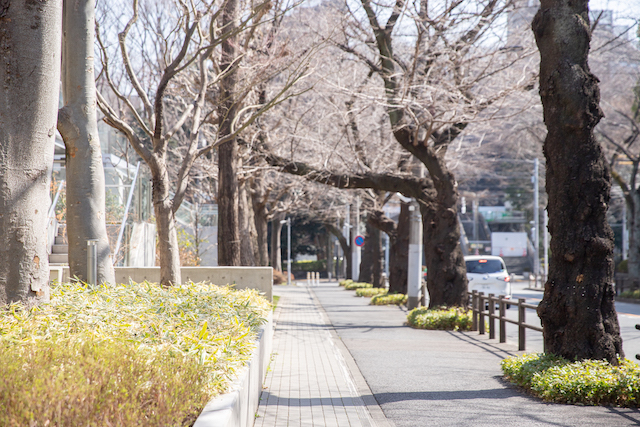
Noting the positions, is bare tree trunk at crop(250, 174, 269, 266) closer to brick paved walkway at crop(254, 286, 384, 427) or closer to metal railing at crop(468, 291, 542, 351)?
metal railing at crop(468, 291, 542, 351)

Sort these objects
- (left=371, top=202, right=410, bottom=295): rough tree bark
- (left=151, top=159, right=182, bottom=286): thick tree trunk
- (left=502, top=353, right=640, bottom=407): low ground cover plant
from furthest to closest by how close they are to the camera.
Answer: (left=371, top=202, right=410, bottom=295): rough tree bark < (left=151, top=159, right=182, bottom=286): thick tree trunk < (left=502, top=353, right=640, bottom=407): low ground cover plant

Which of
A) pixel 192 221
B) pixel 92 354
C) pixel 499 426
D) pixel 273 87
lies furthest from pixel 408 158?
pixel 92 354

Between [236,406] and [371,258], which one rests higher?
[371,258]

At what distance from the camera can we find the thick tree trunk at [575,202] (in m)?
7.43

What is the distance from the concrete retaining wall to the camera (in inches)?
526

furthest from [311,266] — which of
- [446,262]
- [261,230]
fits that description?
[446,262]

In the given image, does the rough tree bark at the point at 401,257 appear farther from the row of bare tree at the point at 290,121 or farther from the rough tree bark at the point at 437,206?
the rough tree bark at the point at 437,206

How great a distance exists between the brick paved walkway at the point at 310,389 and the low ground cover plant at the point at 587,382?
6.42ft

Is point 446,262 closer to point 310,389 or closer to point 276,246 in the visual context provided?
point 310,389

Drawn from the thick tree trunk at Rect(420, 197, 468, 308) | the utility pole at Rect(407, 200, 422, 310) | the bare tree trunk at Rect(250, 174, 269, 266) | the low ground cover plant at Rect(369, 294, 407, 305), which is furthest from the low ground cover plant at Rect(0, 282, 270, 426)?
the bare tree trunk at Rect(250, 174, 269, 266)

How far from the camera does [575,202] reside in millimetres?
7621

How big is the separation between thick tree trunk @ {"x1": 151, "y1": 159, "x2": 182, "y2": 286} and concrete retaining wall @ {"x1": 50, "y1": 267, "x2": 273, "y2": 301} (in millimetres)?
3251

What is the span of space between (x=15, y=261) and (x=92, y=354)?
2.15 meters

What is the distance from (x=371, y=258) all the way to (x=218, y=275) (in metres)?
24.5
